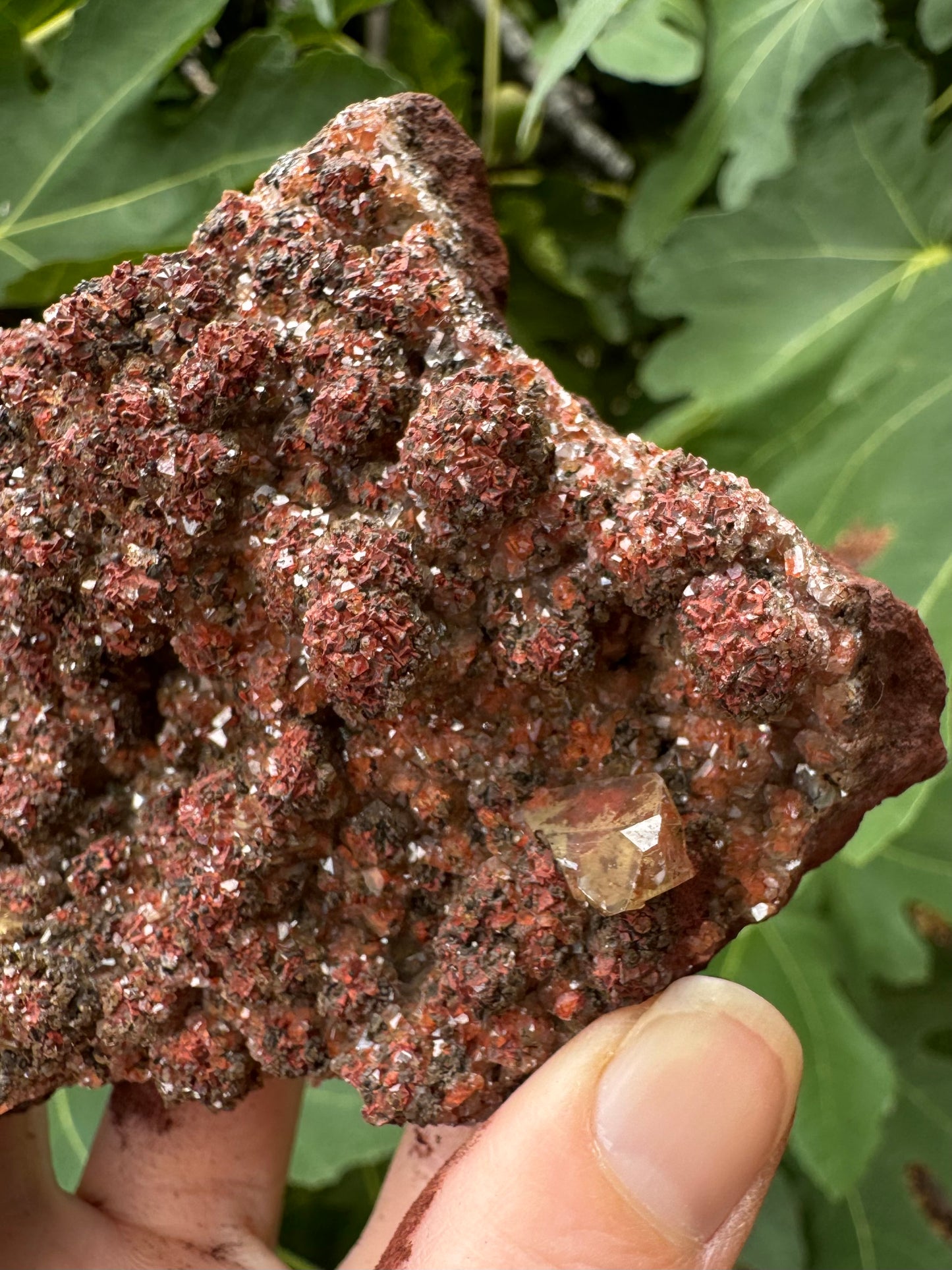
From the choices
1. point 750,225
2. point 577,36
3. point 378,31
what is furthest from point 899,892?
point 378,31

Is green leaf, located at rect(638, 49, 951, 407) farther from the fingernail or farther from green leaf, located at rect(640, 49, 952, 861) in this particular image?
the fingernail

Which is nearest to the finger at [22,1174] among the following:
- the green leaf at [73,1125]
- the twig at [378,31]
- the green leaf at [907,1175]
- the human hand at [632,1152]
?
the green leaf at [73,1125]

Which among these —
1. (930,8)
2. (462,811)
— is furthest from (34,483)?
(930,8)

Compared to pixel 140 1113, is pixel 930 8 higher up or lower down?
higher up

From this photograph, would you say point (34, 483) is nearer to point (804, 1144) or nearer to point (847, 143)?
point (847, 143)

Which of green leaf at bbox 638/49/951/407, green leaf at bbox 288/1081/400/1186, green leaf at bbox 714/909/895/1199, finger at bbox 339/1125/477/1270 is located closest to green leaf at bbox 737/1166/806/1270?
green leaf at bbox 714/909/895/1199

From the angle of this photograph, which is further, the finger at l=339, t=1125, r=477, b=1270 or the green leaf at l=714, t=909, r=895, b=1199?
the green leaf at l=714, t=909, r=895, b=1199
